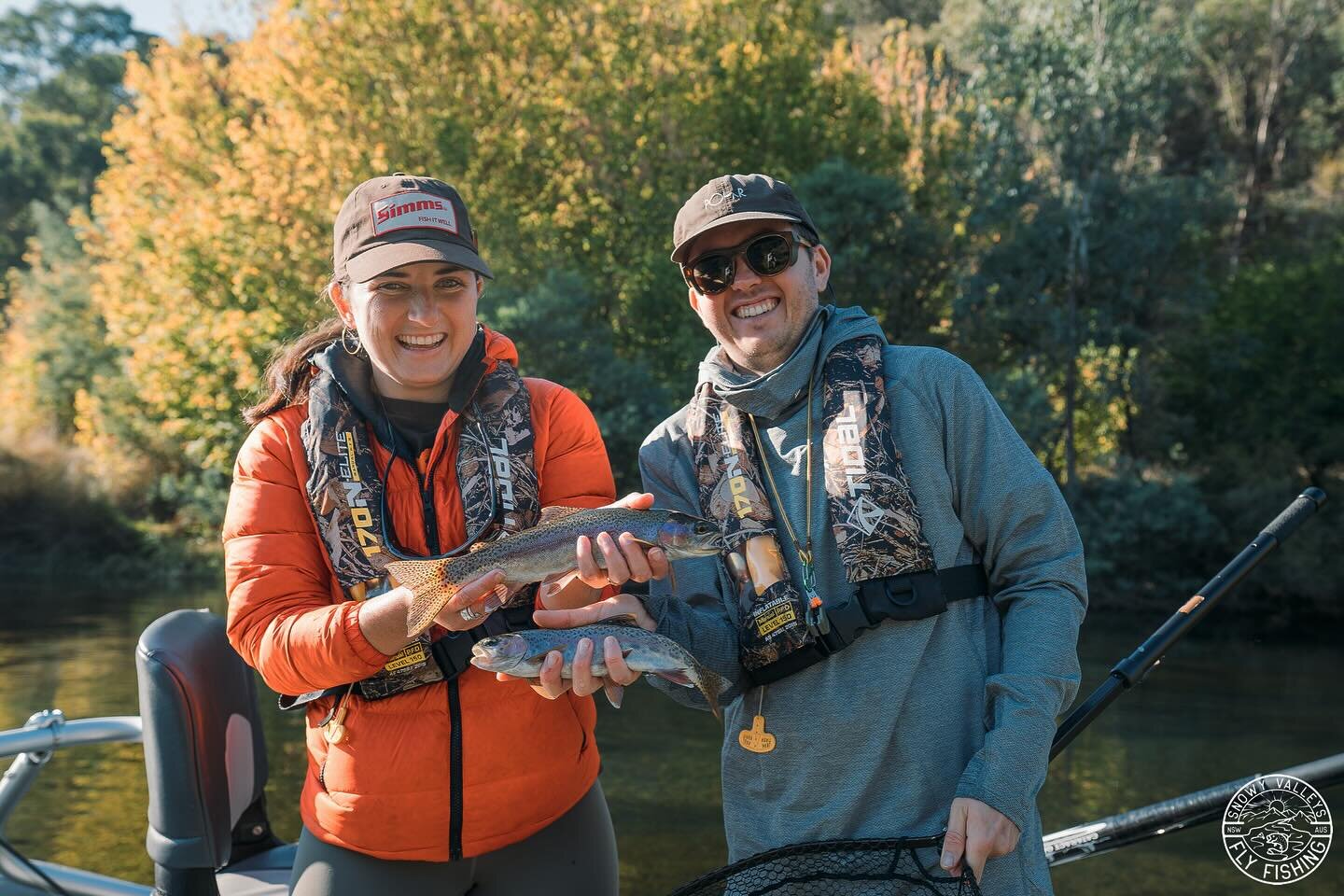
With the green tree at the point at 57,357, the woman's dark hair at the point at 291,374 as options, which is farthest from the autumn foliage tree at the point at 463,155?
the woman's dark hair at the point at 291,374

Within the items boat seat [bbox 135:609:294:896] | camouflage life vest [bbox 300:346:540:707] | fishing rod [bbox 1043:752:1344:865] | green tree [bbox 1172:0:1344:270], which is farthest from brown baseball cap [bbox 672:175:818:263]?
green tree [bbox 1172:0:1344:270]

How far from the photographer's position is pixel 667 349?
27469 millimetres

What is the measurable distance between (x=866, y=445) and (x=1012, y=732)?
779 millimetres

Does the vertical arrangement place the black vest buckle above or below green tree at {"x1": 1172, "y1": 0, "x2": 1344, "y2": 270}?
below

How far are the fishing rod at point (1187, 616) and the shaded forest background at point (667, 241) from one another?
62.1 ft

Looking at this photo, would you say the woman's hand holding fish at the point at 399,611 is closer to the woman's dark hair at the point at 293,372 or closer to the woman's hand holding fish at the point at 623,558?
the woman's hand holding fish at the point at 623,558

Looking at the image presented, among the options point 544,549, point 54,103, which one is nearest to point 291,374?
point 544,549

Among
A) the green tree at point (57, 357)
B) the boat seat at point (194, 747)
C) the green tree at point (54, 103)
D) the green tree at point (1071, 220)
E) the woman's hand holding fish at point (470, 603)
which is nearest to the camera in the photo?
the woman's hand holding fish at point (470, 603)

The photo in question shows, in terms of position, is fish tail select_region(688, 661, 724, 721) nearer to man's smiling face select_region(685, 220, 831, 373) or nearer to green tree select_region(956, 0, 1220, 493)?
man's smiling face select_region(685, 220, 831, 373)

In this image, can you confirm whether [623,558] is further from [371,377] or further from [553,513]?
[371,377]

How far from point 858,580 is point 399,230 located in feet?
4.81

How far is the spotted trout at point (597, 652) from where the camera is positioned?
2816mm

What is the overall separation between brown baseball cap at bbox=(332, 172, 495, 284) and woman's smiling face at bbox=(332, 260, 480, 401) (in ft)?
0.14

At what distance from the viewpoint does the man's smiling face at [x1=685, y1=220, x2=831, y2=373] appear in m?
3.23
